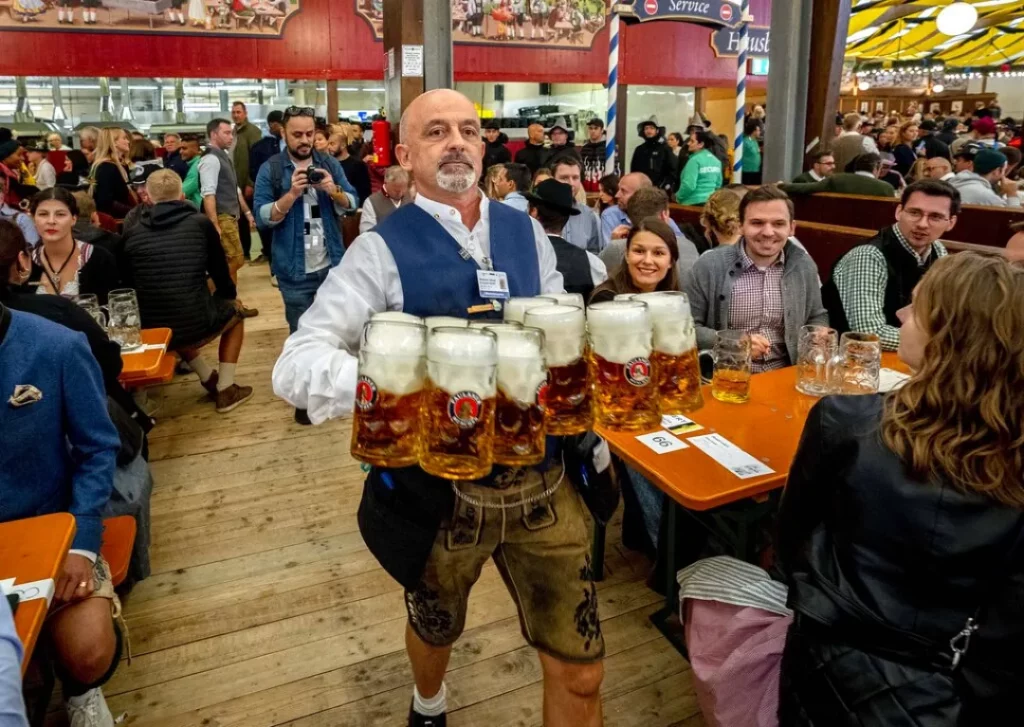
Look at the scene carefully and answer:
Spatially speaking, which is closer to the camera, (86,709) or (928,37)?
(86,709)

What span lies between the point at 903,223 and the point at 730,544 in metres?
1.57

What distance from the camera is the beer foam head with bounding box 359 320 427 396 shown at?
1066mm

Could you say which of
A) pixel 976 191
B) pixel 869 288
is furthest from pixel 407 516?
pixel 976 191

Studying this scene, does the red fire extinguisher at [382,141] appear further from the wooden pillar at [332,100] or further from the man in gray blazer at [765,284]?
the wooden pillar at [332,100]

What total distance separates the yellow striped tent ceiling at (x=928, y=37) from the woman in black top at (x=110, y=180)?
12.1 metres

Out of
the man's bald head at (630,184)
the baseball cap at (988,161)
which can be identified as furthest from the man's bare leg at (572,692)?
the baseball cap at (988,161)

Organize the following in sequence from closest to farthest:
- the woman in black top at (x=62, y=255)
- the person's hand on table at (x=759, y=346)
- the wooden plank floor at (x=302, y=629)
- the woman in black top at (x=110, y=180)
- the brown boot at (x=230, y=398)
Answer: the wooden plank floor at (x=302, y=629) → the person's hand on table at (x=759, y=346) → the woman in black top at (x=62, y=255) → the brown boot at (x=230, y=398) → the woman in black top at (x=110, y=180)

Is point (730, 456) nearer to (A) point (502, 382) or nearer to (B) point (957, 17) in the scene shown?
(A) point (502, 382)

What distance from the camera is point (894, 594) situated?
119 cm

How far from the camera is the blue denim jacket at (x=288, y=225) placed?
12.1 ft

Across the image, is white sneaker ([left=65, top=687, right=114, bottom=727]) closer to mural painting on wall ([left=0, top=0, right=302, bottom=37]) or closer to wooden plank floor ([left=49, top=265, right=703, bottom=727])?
wooden plank floor ([left=49, top=265, right=703, bottom=727])

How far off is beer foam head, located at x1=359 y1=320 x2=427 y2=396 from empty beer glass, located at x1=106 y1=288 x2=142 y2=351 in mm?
2247

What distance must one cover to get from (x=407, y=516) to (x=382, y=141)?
11.7ft

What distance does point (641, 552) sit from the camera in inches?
109
